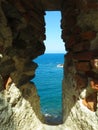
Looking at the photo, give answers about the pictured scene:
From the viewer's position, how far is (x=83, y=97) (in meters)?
2.95

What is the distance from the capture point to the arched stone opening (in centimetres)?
273

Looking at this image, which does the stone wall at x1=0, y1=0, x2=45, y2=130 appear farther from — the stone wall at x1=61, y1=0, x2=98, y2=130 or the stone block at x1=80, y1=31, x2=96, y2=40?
the stone block at x1=80, y1=31, x2=96, y2=40

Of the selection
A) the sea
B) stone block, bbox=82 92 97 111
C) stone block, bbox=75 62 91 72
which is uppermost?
stone block, bbox=75 62 91 72

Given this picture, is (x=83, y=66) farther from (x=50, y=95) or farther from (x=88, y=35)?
(x=50, y=95)

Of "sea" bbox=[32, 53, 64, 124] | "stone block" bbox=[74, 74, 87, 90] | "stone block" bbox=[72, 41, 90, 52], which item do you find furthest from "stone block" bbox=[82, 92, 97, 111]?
"sea" bbox=[32, 53, 64, 124]

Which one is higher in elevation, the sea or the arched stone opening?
the arched stone opening

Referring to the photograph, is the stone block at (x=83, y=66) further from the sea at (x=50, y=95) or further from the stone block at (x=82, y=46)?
the sea at (x=50, y=95)

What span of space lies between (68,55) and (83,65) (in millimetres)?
890

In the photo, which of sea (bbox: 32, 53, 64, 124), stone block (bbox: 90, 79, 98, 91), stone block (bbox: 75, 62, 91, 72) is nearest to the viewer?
stone block (bbox: 90, 79, 98, 91)

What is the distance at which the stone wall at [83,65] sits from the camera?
272 cm

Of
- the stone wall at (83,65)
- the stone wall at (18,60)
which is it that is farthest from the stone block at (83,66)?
the stone wall at (18,60)

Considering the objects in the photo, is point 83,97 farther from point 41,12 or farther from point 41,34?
point 41,12

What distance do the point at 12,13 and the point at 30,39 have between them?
60 centimetres

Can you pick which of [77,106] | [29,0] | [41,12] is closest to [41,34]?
[41,12]
